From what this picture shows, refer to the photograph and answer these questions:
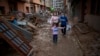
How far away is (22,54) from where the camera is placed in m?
5.43

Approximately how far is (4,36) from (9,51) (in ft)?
6.08

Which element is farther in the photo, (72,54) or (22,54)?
(72,54)

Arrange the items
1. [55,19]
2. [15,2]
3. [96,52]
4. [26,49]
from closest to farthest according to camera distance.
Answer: [26,49] < [96,52] < [55,19] < [15,2]

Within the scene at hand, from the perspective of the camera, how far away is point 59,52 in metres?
6.87

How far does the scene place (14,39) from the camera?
18.5 ft

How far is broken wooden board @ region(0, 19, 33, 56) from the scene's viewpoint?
17.4ft

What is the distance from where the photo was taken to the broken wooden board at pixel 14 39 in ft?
17.4

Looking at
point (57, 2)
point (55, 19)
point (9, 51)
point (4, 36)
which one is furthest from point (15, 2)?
point (57, 2)

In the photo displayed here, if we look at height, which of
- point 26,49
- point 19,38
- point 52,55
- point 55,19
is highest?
point 55,19

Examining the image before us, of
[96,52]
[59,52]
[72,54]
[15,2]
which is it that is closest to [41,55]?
[59,52]

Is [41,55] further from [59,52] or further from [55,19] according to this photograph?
[55,19]

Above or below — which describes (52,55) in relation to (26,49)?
below

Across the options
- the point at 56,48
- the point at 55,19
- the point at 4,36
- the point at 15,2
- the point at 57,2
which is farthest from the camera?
the point at 57,2

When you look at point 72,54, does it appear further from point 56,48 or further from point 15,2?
point 15,2
